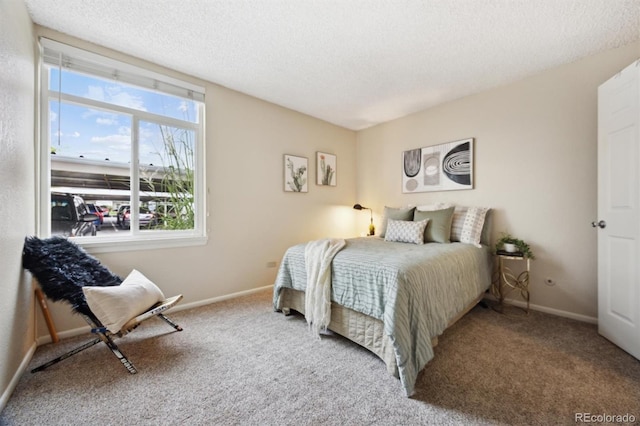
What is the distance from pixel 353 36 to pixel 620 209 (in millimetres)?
2479

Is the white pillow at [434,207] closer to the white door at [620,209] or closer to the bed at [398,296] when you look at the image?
the bed at [398,296]

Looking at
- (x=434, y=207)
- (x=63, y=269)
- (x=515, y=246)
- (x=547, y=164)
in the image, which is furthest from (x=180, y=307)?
(x=547, y=164)

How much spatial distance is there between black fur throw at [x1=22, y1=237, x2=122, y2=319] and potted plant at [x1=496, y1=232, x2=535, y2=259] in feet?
11.8

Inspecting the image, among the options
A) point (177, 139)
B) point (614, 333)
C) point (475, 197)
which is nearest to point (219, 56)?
point (177, 139)

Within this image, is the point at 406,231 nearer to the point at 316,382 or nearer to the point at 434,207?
the point at 434,207

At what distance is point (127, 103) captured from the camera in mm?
2512

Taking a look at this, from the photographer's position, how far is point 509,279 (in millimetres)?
2834

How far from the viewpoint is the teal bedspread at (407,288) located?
4.96ft

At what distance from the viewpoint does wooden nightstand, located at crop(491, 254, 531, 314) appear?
2.66 m

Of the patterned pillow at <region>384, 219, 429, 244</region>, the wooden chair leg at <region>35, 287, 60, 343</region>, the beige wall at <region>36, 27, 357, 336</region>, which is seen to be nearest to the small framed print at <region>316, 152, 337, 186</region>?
the beige wall at <region>36, 27, 357, 336</region>

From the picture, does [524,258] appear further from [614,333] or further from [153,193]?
[153,193]

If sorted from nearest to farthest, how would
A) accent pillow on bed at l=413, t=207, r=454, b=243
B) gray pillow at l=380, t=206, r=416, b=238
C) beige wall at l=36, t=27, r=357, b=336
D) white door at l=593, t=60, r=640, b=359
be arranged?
white door at l=593, t=60, r=640, b=359, beige wall at l=36, t=27, r=357, b=336, accent pillow on bed at l=413, t=207, r=454, b=243, gray pillow at l=380, t=206, r=416, b=238

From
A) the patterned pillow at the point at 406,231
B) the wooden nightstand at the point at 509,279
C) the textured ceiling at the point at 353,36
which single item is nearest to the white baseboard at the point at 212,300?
the patterned pillow at the point at 406,231

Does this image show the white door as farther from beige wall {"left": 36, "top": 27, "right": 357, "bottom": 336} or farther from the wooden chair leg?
the wooden chair leg
